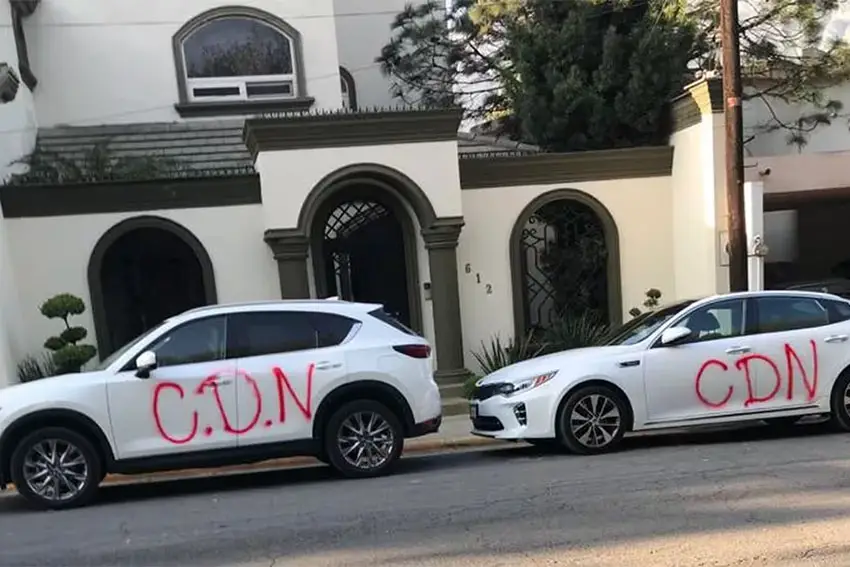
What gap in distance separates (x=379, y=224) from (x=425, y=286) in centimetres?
132

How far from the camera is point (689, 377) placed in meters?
8.07

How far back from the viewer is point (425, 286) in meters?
12.6

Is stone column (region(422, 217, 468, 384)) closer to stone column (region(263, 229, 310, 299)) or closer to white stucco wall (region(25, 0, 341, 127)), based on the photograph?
stone column (region(263, 229, 310, 299))

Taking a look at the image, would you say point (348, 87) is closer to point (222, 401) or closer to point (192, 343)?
point (192, 343)

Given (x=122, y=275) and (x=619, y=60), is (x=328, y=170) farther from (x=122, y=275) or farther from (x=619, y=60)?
(x=619, y=60)

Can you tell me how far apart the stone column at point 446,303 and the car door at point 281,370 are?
15.5ft

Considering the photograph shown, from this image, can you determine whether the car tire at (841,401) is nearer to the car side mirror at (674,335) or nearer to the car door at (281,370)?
the car side mirror at (674,335)

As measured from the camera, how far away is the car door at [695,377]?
26.4 ft

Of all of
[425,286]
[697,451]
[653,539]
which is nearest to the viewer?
[653,539]

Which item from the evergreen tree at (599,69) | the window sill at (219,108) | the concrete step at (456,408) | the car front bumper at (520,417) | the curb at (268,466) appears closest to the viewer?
the car front bumper at (520,417)

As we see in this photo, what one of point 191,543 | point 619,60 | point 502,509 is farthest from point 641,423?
point 619,60

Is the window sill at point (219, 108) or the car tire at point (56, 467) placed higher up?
the window sill at point (219, 108)

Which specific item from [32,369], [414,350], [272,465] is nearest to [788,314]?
[414,350]

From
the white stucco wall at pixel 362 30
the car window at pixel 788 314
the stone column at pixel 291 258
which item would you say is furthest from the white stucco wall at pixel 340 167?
the white stucco wall at pixel 362 30
